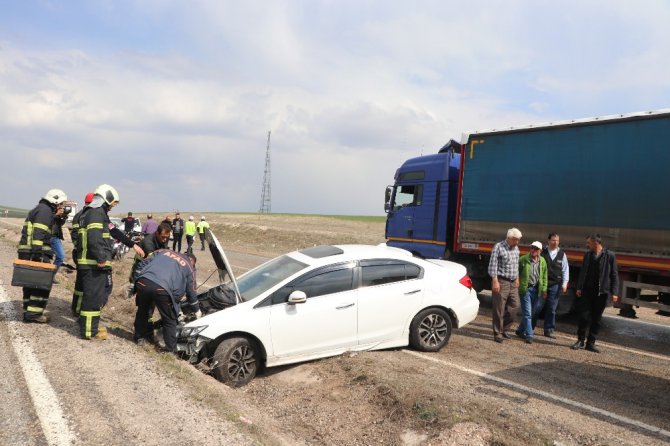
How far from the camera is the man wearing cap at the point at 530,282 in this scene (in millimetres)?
8820

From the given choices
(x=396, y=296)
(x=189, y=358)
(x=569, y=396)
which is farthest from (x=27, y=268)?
(x=569, y=396)

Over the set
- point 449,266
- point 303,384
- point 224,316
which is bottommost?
point 303,384

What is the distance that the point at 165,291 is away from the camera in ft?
21.0

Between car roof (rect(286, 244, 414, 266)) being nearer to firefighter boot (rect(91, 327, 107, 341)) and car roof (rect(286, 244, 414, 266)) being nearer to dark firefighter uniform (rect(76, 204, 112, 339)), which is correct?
dark firefighter uniform (rect(76, 204, 112, 339))

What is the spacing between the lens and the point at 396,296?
23.6 ft

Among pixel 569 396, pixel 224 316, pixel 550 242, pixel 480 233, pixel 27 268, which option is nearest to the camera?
pixel 569 396

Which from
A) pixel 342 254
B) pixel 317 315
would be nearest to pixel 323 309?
pixel 317 315

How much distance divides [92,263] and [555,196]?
324 inches

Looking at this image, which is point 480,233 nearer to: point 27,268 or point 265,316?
point 265,316

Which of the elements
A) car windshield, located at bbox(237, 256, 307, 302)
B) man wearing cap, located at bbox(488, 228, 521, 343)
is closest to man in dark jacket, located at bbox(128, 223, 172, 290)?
car windshield, located at bbox(237, 256, 307, 302)

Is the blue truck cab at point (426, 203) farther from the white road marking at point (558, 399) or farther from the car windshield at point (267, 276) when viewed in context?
the car windshield at point (267, 276)

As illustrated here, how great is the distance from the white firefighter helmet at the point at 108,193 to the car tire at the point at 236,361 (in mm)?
2355

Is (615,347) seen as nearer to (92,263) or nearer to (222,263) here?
(222,263)

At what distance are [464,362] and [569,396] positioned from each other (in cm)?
150
